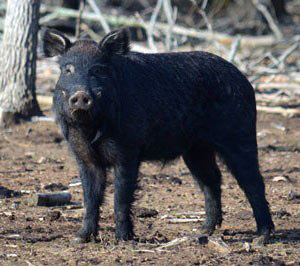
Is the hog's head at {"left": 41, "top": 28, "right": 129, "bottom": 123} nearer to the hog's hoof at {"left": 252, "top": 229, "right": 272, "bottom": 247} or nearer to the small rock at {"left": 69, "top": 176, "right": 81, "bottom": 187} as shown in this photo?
the hog's hoof at {"left": 252, "top": 229, "right": 272, "bottom": 247}

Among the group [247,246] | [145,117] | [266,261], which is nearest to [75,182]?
[145,117]

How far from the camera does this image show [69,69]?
6.12 m

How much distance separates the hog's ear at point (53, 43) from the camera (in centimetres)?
635

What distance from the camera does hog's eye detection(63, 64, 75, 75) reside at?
241 inches

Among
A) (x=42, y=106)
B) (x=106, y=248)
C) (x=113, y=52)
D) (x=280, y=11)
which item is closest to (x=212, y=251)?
(x=106, y=248)

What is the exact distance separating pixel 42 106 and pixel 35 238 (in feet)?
19.9

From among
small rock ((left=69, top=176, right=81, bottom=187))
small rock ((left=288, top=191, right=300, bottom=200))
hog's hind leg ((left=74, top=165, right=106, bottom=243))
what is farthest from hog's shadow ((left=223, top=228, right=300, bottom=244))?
small rock ((left=69, top=176, right=81, bottom=187))

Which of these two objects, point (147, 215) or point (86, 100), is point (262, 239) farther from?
point (86, 100)

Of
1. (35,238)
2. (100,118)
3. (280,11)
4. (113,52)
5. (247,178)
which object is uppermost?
(113,52)

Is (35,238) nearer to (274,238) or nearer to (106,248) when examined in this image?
(106,248)

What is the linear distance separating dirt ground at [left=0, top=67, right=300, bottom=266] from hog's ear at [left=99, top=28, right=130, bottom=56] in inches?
44.1

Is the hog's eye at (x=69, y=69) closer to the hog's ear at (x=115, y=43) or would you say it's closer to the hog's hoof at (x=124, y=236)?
the hog's ear at (x=115, y=43)

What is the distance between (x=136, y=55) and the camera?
6848 mm

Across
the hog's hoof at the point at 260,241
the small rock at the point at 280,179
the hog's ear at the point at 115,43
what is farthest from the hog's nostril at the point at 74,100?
the small rock at the point at 280,179
